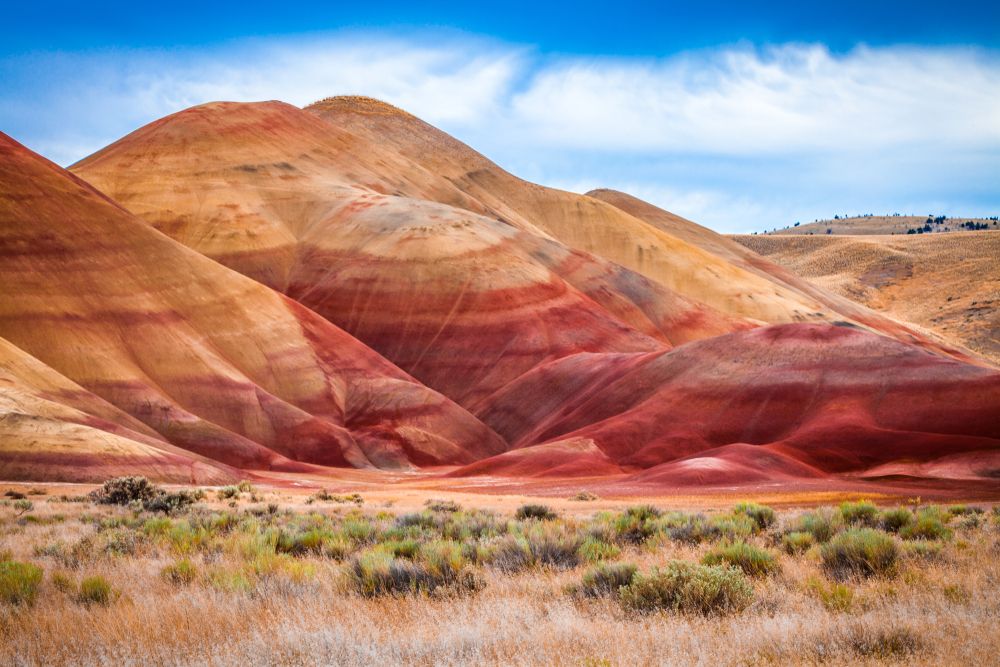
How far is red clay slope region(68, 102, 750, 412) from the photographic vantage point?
92.2 metres

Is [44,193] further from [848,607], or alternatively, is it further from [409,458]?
[848,607]

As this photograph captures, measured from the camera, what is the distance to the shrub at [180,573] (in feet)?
41.2

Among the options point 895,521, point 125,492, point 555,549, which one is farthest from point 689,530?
point 125,492

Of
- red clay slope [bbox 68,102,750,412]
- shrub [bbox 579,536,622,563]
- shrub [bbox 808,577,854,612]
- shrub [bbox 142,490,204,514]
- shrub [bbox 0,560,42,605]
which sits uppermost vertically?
red clay slope [bbox 68,102,750,412]

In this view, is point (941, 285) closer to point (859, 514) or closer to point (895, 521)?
point (859, 514)

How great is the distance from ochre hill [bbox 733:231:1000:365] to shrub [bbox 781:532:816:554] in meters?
128

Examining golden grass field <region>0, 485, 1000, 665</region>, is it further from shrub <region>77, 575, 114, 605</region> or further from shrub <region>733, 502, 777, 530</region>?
shrub <region>733, 502, 777, 530</region>

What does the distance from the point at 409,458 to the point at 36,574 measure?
202 feet

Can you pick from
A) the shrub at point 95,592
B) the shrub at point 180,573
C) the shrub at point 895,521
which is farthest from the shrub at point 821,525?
the shrub at point 95,592

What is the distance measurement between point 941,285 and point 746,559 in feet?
574

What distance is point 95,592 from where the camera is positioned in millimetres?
11336

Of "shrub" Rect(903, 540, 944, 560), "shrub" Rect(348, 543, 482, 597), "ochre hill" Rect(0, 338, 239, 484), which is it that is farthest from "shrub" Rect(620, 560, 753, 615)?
"ochre hill" Rect(0, 338, 239, 484)

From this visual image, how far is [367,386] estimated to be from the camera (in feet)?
262

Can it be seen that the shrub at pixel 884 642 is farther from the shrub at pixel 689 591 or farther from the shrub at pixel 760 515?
the shrub at pixel 760 515
